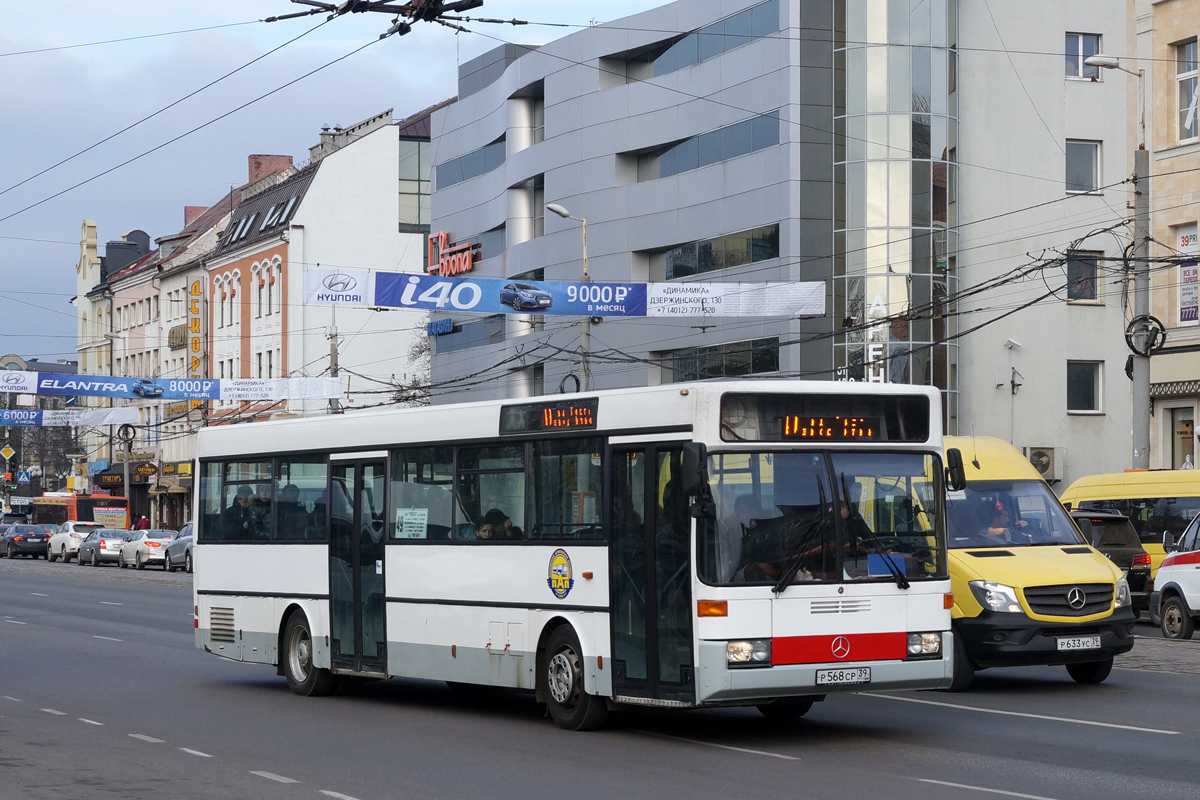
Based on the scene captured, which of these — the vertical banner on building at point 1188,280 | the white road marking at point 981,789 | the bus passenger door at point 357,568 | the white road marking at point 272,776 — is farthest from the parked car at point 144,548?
the white road marking at point 981,789

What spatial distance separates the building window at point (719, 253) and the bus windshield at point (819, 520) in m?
35.5

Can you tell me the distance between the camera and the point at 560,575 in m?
13.0

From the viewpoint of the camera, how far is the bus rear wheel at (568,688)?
1266cm

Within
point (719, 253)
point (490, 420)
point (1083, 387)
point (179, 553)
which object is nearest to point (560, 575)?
point (490, 420)

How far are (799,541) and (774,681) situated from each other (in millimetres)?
993

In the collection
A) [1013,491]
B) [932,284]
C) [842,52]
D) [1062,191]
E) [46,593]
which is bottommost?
[46,593]

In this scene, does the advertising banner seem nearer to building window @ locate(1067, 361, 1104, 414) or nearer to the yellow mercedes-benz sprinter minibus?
the yellow mercedes-benz sprinter minibus

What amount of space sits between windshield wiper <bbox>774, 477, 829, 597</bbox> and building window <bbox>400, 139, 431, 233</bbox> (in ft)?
217

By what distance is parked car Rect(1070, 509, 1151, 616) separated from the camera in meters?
24.5

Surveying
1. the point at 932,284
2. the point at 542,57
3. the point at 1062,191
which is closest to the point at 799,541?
the point at 932,284

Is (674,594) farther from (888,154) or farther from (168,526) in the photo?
(168,526)

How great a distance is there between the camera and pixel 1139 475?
26.7 meters

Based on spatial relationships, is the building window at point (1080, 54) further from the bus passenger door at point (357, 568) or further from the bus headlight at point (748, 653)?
the bus headlight at point (748, 653)

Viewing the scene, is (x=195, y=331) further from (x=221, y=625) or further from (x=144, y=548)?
(x=221, y=625)
